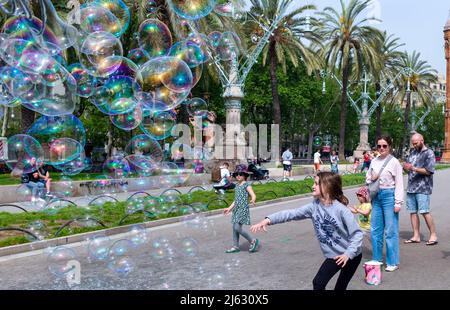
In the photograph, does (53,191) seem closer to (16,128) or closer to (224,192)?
(224,192)

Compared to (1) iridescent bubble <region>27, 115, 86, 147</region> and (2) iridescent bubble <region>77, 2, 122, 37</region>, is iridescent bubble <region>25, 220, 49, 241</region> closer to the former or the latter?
(1) iridescent bubble <region>27, 115, 86, 147</region>

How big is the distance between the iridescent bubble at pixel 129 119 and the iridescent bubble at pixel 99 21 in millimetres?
2886

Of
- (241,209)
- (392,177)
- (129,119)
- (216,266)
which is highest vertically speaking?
(129,119)

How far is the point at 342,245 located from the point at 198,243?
470 cm

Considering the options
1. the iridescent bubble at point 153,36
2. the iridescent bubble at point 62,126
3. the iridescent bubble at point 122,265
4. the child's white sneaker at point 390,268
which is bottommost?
the iridescent bubble at point 122,265

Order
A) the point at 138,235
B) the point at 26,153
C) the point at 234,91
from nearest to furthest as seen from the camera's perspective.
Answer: the point at 138,235
the point at 26,153
the point at 234,91

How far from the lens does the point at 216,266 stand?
6547 millimetres

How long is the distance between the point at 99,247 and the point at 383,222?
446cm

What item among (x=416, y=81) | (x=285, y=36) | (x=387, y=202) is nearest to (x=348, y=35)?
(x=285, y=36)

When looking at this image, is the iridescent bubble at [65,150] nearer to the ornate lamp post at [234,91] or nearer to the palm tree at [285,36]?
the ornate lamp post at [234,91]

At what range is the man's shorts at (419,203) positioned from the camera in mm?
7746

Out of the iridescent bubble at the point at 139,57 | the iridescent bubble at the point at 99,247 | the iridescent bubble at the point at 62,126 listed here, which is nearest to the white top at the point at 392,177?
the iridescent bubble at the point at 99,247

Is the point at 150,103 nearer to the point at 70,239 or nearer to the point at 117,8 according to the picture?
the point at 117,8
